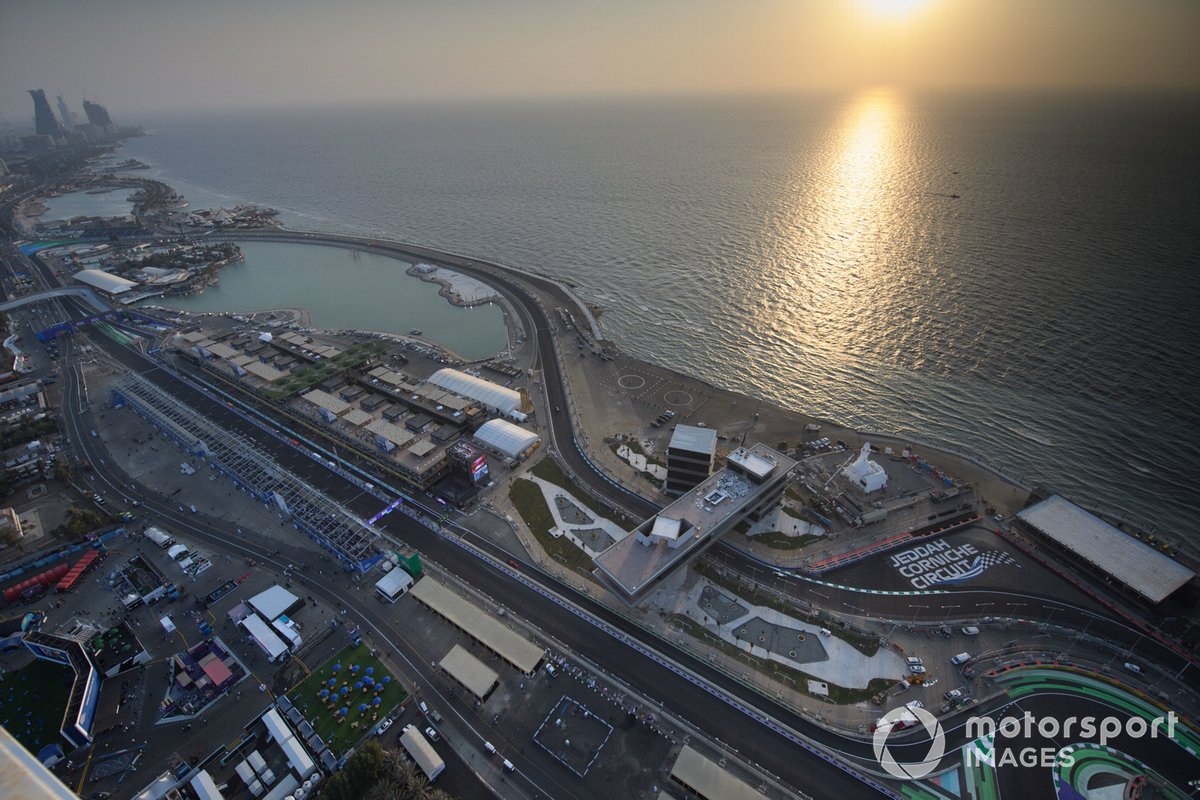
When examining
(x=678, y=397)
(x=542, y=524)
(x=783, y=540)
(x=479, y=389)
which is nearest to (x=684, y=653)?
(x=783, y=540)

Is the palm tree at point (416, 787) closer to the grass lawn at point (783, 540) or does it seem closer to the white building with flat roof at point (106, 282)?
the grass lawn at point (783, 540)

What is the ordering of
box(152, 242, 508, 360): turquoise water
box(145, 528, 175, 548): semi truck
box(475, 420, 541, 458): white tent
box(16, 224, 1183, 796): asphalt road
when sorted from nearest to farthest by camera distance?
box(16, 224, 1183, 796): asphalt road, box(145, 528, 175, 548): semi truck, box(475, 420, 541, 458): white tent, box(152, 242, 508, 360): turquoise water

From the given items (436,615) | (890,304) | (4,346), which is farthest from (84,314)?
(890,304)

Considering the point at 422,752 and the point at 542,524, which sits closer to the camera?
the point at 422,752

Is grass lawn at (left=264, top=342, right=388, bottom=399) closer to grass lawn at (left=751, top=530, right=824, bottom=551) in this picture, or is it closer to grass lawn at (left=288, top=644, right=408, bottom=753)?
grass lawn at (left=288, top=644, right=408, bottom=753)

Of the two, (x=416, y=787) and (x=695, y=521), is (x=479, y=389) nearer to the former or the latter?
(x=695, y=521)

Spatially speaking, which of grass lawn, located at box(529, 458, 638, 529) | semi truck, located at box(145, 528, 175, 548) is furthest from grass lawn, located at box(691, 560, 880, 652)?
semi truck, located at box(145, 528, 175, 548)

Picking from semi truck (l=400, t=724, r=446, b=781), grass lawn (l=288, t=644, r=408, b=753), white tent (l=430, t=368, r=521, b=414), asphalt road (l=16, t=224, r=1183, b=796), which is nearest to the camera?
semi truck (l=400, t=724, r=446, b=781)
